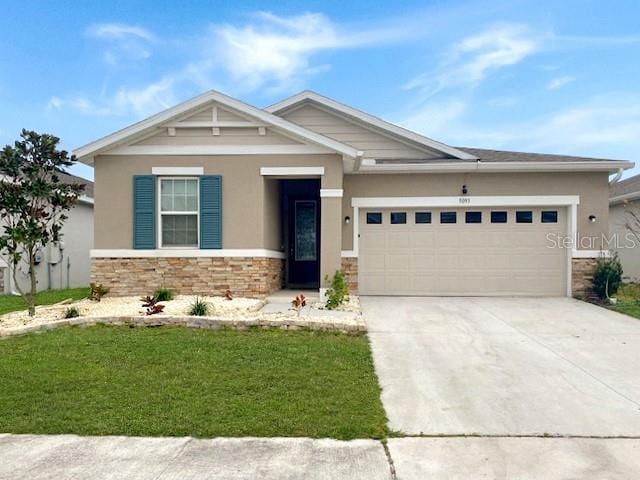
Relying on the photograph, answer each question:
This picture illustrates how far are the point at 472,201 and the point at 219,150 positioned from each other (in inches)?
243

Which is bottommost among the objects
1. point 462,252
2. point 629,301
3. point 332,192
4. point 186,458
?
point 186,458

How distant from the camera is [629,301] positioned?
11789 mm

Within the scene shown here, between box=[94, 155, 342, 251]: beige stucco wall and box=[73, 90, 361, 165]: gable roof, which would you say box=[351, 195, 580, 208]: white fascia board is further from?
box=[73, 90, 361, 165]: gable roof

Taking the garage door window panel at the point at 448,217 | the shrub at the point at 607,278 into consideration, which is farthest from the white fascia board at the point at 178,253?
the shrub at the point at 607,278

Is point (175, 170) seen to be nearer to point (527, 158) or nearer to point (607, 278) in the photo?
point (527, 158)

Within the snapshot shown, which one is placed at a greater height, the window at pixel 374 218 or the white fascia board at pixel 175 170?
the white fascia board at pixel 175 170

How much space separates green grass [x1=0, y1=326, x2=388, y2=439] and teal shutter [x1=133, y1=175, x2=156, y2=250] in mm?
3332

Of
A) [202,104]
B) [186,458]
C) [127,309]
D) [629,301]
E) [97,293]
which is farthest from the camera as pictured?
[629,301]

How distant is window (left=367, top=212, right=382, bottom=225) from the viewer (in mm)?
12570

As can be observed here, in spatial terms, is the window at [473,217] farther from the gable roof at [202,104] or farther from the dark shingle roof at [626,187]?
the dark shingle roof at [626,187]

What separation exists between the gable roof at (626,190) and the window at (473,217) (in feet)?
19.6

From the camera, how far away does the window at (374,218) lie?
12.6 meters

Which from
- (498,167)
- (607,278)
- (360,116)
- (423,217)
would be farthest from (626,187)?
(360,116)

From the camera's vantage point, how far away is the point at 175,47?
47.7 feet
